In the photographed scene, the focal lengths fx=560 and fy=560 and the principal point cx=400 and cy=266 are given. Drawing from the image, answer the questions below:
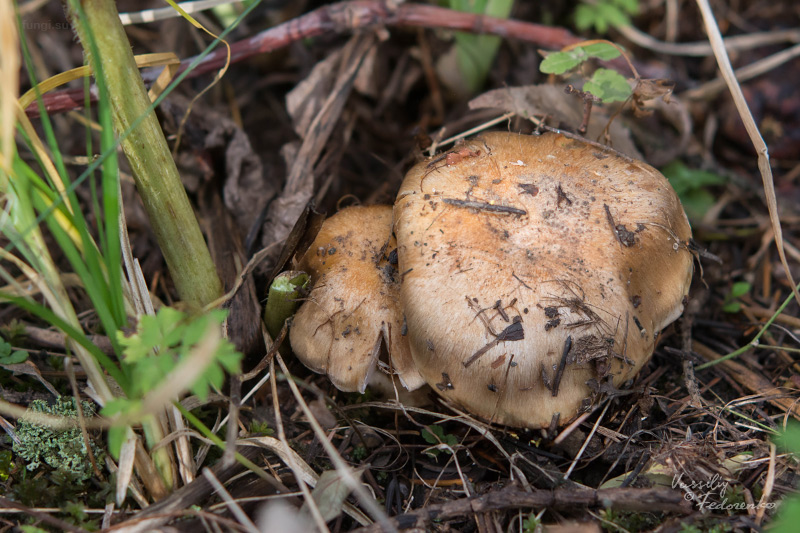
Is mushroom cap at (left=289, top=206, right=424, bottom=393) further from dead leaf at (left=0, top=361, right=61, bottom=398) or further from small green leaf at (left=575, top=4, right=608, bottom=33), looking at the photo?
small green leaf at (left=575, top=4, right=608, bottom=33)

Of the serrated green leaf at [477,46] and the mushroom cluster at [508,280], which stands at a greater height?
the serrated green leaf at [477,46]

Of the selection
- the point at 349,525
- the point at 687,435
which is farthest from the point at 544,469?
the point at 349,525

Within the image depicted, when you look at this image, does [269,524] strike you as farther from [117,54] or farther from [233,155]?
[233,155]

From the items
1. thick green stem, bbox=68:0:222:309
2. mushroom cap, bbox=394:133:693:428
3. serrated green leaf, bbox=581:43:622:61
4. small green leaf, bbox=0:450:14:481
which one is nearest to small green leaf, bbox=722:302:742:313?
mushroom cap, bbox=394:133:693:428

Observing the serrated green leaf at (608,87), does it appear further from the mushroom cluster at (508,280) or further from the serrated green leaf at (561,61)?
the mushroom cluster at (508,280)

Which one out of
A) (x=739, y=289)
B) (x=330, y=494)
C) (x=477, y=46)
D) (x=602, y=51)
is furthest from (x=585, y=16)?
(x=330, y=494)

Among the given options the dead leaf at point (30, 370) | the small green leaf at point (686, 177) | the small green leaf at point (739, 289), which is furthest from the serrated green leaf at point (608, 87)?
the dead leaf at point (30, 370)
